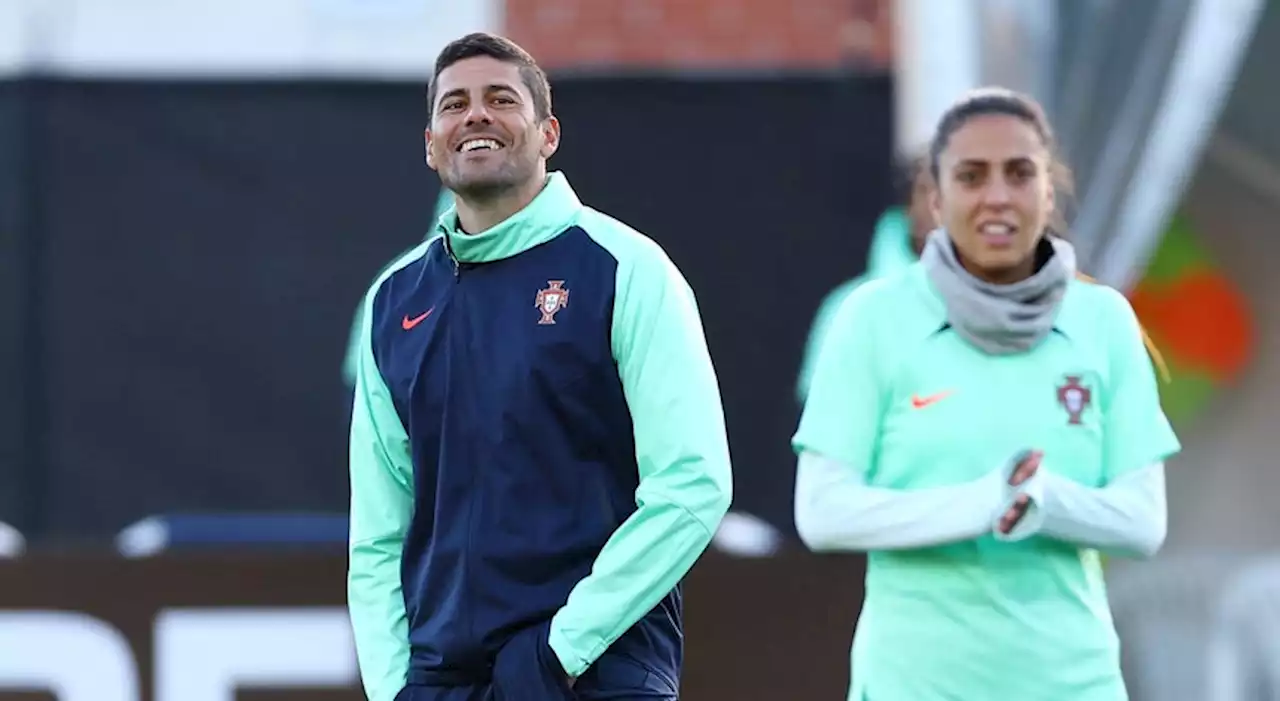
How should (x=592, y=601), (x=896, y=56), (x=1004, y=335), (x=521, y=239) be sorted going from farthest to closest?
(x=896, y=56)
(x=1004, y=335)
(x=521, y=239)
(x=592, y=601)

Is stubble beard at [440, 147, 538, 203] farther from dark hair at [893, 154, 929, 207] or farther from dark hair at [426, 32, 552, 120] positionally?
dark hair at [893, 154, 929, 207]

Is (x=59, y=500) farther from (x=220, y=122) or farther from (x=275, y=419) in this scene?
(x=220, y=122)

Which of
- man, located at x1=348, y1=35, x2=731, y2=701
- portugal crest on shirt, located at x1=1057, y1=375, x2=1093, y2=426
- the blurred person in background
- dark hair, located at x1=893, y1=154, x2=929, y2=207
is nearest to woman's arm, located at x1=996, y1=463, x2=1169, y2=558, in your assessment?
portugal crest on shirt, located at x1=1057, y1=375, x2=1093, y2=426

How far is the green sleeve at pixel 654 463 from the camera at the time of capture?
8.70ft

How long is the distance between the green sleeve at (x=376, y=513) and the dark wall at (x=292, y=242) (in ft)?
9.43

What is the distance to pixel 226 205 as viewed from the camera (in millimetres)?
5871

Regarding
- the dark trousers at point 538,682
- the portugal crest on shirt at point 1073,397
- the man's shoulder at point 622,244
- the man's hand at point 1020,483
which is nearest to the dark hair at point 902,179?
the portugal crest on shirt at point 1073,397

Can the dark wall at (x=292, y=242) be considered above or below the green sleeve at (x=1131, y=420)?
below

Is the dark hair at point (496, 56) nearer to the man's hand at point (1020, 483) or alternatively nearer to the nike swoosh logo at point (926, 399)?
the nike swoosh logo at point (926, 399)

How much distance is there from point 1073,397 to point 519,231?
36.6 inches

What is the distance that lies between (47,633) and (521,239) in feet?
9.81

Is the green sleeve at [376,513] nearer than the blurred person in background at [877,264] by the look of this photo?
Yes

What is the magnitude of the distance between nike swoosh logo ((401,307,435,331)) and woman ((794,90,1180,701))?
690 millimetres

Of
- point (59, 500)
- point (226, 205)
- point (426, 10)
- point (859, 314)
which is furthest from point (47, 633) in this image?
point (859, 314)
